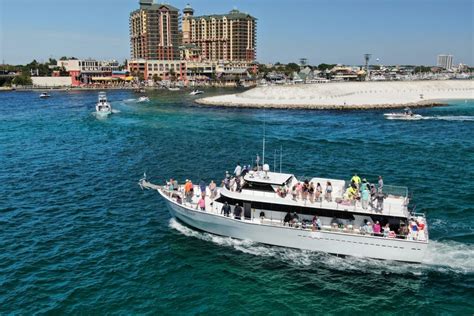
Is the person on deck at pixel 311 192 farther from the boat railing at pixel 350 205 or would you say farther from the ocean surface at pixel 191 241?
the ocean surface at pixel 191 241

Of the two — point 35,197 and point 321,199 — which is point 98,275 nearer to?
point 321,199

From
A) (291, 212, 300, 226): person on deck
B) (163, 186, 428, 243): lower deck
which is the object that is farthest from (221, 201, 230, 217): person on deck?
(291, 212, 300, 226): person on deck

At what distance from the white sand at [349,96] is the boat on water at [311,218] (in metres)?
81.1

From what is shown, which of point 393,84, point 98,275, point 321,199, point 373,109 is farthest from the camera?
point 393,84

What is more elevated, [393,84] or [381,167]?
[393,84]

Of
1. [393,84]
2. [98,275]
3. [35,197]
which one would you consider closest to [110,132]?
[35,197]

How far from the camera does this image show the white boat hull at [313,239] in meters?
23.9

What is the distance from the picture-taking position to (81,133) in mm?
72625

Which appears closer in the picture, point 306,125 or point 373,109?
point 306,125

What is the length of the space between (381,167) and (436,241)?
19003 millimetres

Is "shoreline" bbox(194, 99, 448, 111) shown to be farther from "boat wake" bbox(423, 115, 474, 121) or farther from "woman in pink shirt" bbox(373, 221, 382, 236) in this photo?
"woman in pink shirt" bbox(373, 221, 382, 236)

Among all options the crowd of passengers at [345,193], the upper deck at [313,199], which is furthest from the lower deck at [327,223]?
the crowd of passengers at [345,193]

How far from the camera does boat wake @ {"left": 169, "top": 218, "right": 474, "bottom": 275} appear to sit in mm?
23578

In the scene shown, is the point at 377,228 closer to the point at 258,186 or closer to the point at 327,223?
the point at 327,223
